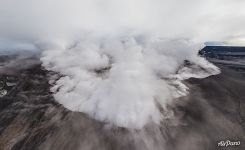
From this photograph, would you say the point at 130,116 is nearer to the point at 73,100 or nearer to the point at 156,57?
the point at 73,100

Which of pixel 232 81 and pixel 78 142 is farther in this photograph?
pixel 232 81

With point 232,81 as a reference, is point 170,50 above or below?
above

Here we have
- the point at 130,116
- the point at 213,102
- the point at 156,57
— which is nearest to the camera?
the point at 130,116

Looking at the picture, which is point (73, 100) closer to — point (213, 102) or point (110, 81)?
point (110, 81)

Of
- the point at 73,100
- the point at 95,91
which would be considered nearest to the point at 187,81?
the point at 95,91

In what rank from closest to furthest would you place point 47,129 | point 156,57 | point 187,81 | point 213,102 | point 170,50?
point 47,129 < point 213,102 < point 187,81 < point 156,57 < point 170,50

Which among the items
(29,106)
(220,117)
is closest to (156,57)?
(220,117)
